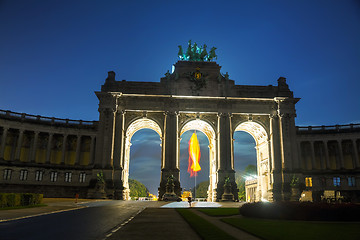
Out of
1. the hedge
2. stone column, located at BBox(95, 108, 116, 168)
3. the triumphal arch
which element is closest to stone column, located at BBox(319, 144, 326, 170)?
the triumphal arch

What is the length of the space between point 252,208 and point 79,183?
54473 mm

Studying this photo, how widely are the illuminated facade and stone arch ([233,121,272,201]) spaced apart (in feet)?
0.84

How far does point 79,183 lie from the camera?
225 feet

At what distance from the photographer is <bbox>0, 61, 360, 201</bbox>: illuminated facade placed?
62.6m

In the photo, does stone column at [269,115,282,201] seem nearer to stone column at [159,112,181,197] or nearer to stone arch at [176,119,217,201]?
stone arch at [176,119,217,201]

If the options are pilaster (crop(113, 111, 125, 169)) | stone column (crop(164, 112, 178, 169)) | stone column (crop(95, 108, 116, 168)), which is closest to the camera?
stone column (crop(95, 108, 116, 168))

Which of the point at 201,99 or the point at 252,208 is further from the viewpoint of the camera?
the point at 201,99

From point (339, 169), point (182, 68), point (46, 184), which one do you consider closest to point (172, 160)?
point (182, 68)

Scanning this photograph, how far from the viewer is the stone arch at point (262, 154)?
66.8 meters

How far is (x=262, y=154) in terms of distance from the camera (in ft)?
238

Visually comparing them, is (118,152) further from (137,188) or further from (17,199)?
(137,188)

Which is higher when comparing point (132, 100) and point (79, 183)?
point (132, 100)

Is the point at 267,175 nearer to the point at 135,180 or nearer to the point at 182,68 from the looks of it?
the point at 182,68

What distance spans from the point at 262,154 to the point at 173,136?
23571mm
